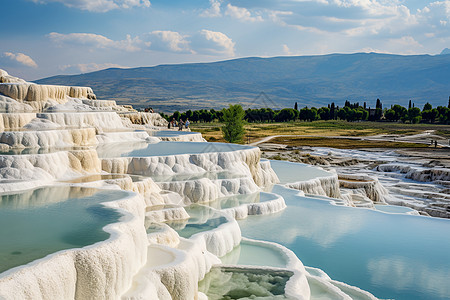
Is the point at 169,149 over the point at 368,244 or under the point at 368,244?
over

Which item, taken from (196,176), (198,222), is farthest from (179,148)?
(198,222)

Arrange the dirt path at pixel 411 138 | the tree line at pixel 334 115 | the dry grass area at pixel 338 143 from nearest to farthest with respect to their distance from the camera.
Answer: the dry grass area at pixel 338 143 < the dirt path at pixel 411 138 < the tree line at pixel 334 115

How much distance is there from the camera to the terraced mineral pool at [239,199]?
16411mm

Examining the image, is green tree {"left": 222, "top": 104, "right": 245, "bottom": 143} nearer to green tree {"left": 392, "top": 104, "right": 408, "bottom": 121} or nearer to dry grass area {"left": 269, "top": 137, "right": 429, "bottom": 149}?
dry grass area {"left": 269, "top": 137, "right": 429, "bottom": 149}

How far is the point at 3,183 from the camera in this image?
1167 cm

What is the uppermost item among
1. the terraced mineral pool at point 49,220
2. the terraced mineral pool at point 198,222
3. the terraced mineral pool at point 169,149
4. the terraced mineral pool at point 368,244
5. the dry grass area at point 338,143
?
the terraced mineral pool at point 169,149

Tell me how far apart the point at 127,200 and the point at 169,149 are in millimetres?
11546

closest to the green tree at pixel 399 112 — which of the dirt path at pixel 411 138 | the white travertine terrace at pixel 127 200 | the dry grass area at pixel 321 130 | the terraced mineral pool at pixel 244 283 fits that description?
the dry grass area at pixel 321 130

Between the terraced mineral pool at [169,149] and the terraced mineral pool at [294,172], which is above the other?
the terraced mineral pool at [169,149]

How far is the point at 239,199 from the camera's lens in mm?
17469

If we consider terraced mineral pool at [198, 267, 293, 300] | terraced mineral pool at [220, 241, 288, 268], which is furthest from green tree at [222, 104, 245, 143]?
terraced mineral pool at [198, 267, 293, 300]

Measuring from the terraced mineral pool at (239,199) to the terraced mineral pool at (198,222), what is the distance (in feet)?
3.99

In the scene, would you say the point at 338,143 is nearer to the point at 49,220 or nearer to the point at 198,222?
A: the point at 198,222

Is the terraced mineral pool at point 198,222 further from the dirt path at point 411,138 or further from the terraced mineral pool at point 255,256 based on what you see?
the dirt path at point 411,138
